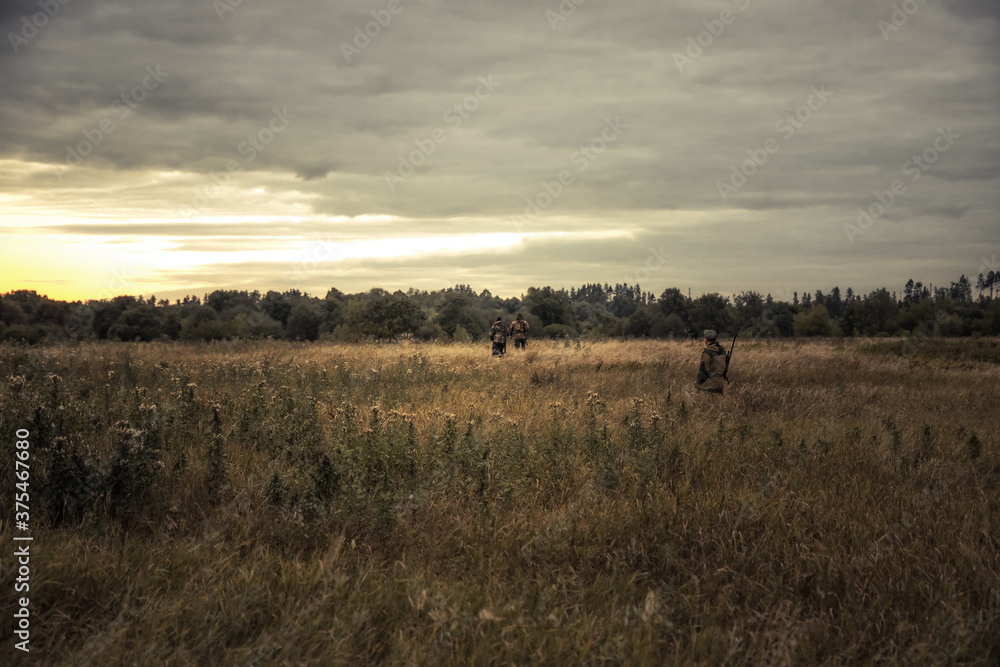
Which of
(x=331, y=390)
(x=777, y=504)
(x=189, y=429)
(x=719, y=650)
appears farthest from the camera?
(x=331, y=390)

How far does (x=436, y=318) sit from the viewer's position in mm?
70938

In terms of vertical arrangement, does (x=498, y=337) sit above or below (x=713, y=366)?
above

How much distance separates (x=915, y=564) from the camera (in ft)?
13.6

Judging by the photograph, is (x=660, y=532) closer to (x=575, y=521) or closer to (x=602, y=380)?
(x=575, y=521)

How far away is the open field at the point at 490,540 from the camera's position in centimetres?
326

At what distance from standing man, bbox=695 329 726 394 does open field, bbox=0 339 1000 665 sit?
10.4 feet

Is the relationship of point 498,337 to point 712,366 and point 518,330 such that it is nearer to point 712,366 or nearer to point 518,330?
point 518,330

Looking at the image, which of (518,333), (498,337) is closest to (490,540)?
(498,337)

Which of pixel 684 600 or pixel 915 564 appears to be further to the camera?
pixel 915 564

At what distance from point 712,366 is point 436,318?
60565 millimetres

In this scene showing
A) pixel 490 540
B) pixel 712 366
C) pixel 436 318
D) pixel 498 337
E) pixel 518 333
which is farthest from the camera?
pixel 436 318

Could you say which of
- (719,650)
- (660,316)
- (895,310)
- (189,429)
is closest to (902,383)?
(719,650)

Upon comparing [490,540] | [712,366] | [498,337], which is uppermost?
[498,337]

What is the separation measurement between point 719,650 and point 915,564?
1933 mm
